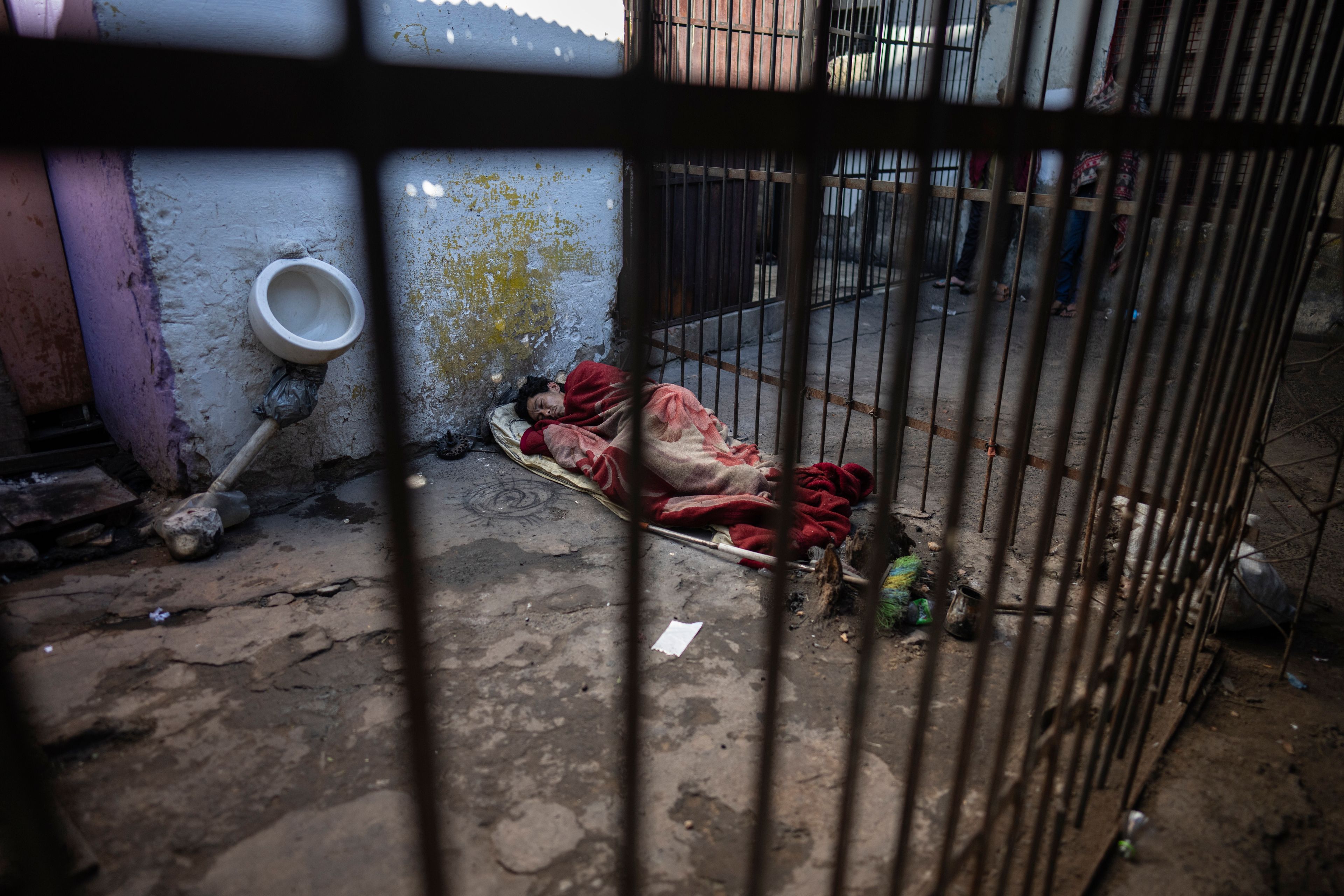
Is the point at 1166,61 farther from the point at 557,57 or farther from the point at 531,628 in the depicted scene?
the point at 557,57

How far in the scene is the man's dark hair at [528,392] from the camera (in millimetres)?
5102

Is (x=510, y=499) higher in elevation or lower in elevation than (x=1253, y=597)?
lower

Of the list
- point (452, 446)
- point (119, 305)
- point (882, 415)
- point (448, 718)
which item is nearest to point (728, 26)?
point (882, 415)

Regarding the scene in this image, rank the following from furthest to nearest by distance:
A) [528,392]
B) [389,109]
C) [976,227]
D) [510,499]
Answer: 1. [976,227]
2. [528,392]
3. [510,499]
4. [389,109]

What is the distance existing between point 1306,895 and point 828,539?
2050 mm

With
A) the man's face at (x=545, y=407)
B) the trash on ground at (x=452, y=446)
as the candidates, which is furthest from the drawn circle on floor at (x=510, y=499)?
the man's face at (x=545, y=407)

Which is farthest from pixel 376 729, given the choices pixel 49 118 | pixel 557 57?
pixel 557 57

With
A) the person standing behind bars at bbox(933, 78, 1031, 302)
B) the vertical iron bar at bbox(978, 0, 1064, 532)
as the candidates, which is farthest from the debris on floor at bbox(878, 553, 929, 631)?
the person standing behind bars at bbox(933, 78, 1031, 302)

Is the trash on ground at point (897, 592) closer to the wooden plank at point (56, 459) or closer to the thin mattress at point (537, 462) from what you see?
the thin mattress at point (537, 462)

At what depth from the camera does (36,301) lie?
4.13 m

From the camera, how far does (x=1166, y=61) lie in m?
1.33

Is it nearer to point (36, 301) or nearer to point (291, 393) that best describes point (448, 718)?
point (291, 393)

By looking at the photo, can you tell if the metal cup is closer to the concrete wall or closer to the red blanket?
the red blanket

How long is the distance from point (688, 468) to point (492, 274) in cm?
184
